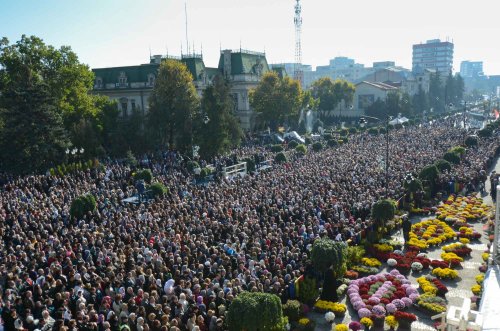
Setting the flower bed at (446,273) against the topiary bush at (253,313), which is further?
the flower bed at (446,273)

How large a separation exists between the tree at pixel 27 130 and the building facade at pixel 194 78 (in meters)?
17.9

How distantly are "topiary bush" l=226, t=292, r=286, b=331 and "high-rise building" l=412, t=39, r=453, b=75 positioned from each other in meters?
190

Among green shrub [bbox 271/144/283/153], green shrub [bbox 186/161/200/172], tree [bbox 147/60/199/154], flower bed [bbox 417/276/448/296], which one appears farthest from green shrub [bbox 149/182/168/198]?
green shrub [bbox 271/144/283/153]

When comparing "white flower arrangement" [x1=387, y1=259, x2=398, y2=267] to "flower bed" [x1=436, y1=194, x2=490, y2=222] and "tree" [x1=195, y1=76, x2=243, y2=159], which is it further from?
"tree" [x1=195, y1=76, x2=243, y2=159]

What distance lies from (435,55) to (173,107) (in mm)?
172924

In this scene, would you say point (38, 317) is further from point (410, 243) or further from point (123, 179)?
point (123, 179)

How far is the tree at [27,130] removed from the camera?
114 ft

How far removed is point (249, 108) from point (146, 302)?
52427mm

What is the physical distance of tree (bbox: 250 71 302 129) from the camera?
198 feet

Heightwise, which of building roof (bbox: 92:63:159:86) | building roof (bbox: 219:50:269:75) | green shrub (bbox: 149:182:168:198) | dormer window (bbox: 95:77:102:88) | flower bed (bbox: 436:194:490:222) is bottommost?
flower bed (bbox: 436:194:490:222)

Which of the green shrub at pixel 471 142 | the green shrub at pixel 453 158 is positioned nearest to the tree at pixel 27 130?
the green shrub at pixel 453 158

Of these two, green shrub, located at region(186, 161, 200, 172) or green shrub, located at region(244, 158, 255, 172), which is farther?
green shrub, located at region(244, 158, 255, 172)

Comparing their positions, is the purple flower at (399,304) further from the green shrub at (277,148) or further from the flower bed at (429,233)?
the green shrub at (277,148)

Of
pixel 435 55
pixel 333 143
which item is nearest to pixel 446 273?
pixel 333 143
